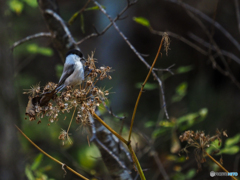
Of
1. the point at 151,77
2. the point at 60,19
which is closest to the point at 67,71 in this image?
the point at 60,19

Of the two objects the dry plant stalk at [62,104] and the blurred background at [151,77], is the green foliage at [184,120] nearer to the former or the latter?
the blurred background at [151,77]

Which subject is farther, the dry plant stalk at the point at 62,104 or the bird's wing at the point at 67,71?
the bird's wing at the point at 67,71

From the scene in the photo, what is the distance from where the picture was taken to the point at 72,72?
127 centimetres

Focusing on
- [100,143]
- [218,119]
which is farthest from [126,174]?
[218,119]

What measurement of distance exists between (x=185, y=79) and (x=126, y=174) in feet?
8.27

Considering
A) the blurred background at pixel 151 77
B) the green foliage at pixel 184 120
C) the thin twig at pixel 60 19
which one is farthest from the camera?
the blurred background at pixel 151 77

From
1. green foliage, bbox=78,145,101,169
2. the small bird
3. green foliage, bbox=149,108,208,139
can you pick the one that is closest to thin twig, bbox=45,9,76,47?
the small bird

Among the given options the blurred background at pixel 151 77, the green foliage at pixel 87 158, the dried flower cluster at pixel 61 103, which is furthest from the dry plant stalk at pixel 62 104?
the green foliage at pixel 87 158

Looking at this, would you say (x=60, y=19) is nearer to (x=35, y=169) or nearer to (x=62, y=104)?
(x=62, y=104)

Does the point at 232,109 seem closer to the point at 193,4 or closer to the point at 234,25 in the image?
the point at 234,25

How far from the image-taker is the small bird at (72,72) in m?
1.12

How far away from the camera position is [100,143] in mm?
1666

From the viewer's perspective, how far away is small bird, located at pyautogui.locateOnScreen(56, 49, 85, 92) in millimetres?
1119

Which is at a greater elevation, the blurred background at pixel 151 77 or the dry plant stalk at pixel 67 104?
the blurred background at pixel 151 77
